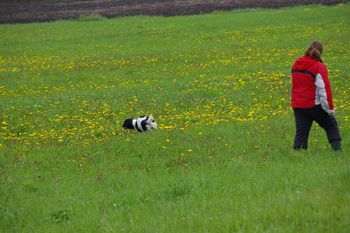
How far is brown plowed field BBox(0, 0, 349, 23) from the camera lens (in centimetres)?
4478

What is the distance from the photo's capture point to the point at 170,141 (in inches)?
483

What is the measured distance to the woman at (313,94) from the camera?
9.93 m

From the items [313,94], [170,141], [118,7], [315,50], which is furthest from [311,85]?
[118,7]

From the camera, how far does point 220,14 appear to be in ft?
132

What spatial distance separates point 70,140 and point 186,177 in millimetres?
4652

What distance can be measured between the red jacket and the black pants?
0.38 ft

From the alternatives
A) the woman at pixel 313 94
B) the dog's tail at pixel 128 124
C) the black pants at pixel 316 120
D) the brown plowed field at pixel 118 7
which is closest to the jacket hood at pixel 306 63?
the woman at pixel 313 94

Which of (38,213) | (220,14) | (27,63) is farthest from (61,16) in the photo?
(38,213)

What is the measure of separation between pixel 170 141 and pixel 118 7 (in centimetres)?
4056

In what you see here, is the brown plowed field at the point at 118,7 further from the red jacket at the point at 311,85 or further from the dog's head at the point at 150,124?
the red jacket at the point at 311,85

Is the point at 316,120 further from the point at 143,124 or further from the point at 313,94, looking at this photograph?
the point at 143,124

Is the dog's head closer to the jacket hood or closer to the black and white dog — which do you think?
the black and white dog

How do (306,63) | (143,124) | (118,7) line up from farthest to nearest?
(118,7) < (143,124) < (306,63)

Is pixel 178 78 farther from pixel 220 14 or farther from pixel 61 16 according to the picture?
pixel 61 16
